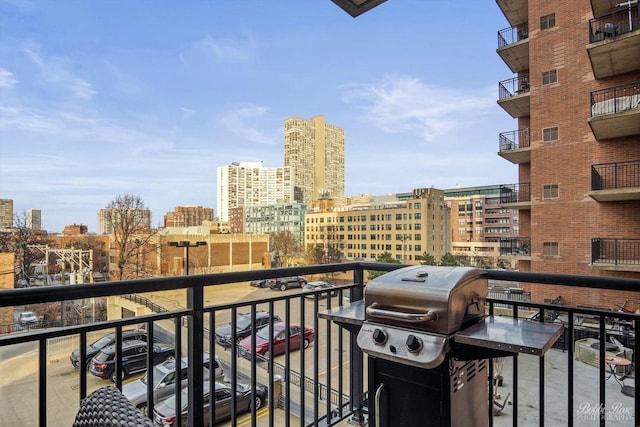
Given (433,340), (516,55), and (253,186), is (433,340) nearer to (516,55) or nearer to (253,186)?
(516,55)

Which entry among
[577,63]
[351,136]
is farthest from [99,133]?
[351,136]

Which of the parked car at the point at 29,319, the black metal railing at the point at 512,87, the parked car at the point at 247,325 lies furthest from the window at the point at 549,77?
the parked car at the point at 29,319

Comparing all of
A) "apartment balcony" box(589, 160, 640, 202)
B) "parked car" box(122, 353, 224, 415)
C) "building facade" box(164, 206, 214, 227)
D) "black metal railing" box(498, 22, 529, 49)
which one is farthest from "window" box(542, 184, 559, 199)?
"building facade" box(164, 206, 214, 227)

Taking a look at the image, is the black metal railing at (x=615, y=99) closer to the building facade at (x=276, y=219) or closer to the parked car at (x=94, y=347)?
the parked car at (x=94, y=347)

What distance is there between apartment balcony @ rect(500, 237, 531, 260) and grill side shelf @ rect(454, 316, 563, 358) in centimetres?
1108

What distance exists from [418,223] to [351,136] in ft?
66.8

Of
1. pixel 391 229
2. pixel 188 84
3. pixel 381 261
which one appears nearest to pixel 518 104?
pixel 381 261

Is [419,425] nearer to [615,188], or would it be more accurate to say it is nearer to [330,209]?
[615,188]

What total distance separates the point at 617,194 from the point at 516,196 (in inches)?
127

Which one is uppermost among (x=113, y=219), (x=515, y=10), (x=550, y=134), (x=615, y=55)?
(x=515, y=10)

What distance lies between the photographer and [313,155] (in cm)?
4922

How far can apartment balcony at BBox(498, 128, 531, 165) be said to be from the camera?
11.0 meters

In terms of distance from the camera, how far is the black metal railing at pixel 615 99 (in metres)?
7.67

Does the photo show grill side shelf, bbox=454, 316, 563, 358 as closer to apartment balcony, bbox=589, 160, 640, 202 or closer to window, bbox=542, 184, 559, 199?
apartment balcony, bbox=589, 160, 640, 202
